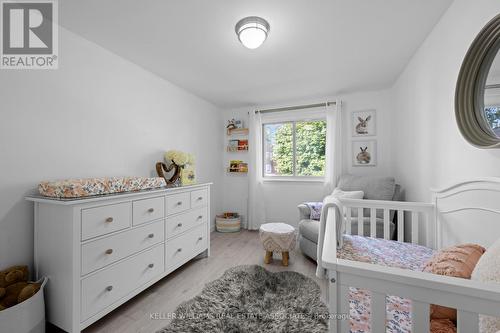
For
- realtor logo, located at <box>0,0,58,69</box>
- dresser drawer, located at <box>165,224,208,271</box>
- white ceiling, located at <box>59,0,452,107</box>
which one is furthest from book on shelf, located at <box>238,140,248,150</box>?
realtor logo, located at <box>0,0,58,69</box>

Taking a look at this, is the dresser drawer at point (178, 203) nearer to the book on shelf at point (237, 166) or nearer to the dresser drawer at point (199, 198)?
the dresser drawer at point (199, 198)

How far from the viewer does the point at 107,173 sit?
76.5 inches

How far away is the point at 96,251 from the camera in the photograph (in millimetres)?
1338

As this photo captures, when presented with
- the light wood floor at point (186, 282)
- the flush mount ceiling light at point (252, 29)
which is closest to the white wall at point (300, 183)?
the light wood floor at point (186, 282)

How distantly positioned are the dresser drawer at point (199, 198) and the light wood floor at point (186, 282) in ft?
2.22

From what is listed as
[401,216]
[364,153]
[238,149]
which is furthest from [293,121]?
[401,216]

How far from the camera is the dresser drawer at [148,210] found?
1604mm

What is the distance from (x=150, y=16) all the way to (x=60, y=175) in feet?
4.70

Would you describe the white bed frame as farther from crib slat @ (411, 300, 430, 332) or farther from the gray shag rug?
the gray shag rug

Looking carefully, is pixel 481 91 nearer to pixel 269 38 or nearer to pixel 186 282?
pixel 269 38

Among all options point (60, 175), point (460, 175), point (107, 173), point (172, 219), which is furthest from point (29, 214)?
point (460, 175)

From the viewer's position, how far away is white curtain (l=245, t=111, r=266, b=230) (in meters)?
3.51

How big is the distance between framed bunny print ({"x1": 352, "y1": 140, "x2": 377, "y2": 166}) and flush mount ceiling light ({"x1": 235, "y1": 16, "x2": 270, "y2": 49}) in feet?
7.32

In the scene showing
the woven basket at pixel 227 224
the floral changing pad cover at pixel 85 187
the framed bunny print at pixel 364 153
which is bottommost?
the woven basket at pixel 227 224
